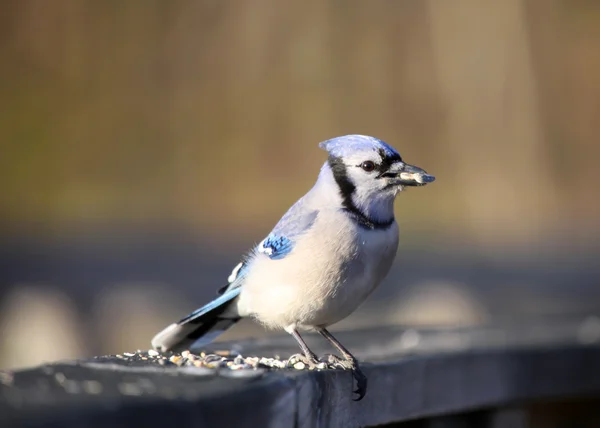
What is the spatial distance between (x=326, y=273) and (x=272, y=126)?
807cm

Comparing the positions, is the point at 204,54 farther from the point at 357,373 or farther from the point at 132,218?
the point at 357,373

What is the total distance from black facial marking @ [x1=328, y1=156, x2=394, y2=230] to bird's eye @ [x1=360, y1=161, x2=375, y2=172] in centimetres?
4

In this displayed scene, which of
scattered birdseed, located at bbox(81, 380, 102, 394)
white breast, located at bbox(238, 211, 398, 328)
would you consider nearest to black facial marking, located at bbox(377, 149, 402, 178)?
white breast, located at bbox(238, 211, 398, 328)

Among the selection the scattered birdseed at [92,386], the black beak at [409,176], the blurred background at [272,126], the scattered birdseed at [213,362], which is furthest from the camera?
the blurred background at [272,126]

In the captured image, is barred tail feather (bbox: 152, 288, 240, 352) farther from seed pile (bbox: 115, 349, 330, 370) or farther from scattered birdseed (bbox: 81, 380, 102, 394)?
scattered birdseed (bbox: 81, 380, 102, 394)

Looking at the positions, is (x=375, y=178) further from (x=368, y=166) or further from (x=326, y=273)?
(x=326, y=273)

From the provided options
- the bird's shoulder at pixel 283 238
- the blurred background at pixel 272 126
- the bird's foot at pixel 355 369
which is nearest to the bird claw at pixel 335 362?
the bird's foot at pixel 355 369

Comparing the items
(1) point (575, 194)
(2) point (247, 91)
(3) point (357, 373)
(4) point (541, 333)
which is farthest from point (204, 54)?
(3) point (357, 373)

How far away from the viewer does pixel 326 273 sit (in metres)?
2.23

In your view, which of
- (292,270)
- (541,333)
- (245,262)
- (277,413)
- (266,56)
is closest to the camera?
(277,413)

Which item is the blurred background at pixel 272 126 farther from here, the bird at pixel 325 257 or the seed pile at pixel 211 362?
the seed pile at pixel 211 362

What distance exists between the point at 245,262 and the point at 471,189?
7009 mm

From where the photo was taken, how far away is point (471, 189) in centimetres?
937

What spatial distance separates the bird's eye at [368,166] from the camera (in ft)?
7.84
